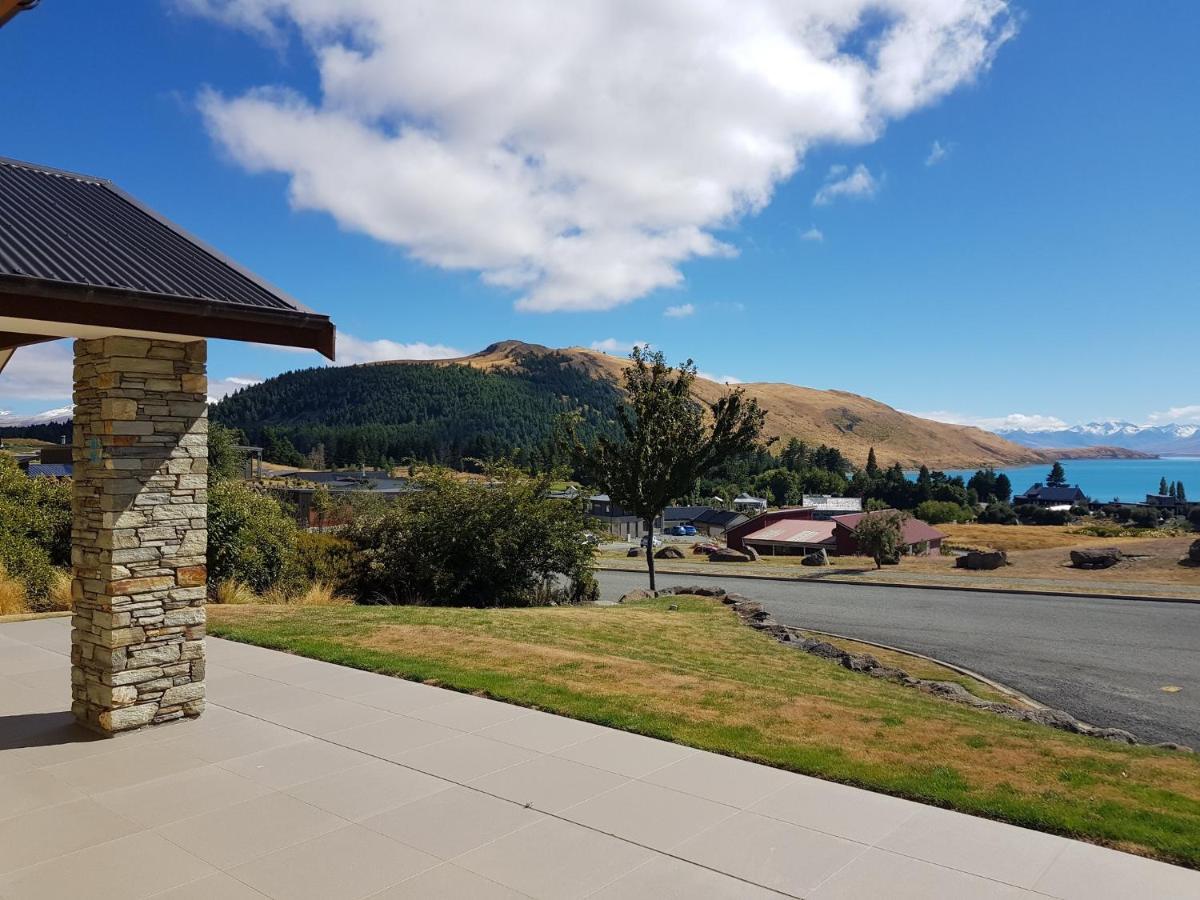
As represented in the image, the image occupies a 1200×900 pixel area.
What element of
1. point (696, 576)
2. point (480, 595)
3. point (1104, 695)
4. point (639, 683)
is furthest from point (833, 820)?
point (696, 576)

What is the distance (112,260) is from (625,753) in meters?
5.86

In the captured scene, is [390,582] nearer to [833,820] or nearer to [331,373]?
[833,820]

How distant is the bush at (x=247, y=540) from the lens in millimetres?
16375

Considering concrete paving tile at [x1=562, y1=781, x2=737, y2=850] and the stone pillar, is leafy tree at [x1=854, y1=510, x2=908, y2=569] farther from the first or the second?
the stone pillar

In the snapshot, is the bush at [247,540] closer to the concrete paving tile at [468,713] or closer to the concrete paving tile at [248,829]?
the concrete paving tile at [468,713]

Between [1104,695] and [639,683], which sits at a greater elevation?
[639,683]

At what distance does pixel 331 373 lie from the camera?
198 m

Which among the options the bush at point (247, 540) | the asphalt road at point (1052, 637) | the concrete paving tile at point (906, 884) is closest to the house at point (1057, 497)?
the asphalt road at point (1052, 637)

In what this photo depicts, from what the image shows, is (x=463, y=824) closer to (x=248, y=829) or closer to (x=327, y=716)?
(x=248, y=829)

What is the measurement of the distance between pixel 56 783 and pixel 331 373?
202 metres

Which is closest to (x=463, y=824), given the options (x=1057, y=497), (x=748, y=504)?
(x=748, y=504)

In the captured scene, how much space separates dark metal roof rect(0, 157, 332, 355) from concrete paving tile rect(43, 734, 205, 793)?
3403 mm

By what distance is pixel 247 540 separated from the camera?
16938mm

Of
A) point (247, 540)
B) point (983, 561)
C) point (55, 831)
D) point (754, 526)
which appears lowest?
point (983, 561)
